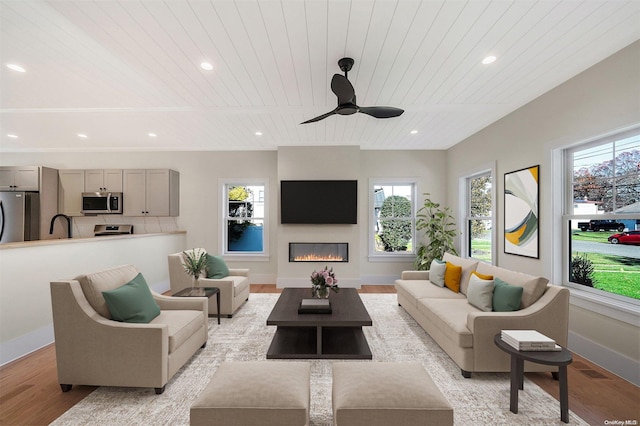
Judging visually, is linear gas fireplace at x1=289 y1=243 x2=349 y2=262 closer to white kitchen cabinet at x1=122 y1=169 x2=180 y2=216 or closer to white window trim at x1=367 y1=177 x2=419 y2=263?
white window trim at x1=367 y1=177 x2=419 y2=263

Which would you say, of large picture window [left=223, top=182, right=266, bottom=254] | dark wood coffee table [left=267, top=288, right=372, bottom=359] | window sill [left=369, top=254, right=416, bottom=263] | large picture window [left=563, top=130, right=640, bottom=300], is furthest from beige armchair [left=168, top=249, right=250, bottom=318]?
large picture window [left=563, top=130, right=640, bottom=300]

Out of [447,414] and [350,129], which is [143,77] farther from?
[447,414]

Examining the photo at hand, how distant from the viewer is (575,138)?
2795 millimetres

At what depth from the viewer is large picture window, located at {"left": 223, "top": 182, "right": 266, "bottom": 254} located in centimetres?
601

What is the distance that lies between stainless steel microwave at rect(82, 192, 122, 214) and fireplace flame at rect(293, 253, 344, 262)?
368 cm

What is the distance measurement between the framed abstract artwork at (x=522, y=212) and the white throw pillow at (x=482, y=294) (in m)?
1.01

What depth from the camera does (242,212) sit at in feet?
19.9

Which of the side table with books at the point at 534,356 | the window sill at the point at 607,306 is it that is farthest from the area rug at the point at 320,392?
the window sill at the point at 607,306

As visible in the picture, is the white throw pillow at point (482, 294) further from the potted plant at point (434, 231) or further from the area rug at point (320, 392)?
the potted plant at point (434, 231)

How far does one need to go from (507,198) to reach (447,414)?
335cm

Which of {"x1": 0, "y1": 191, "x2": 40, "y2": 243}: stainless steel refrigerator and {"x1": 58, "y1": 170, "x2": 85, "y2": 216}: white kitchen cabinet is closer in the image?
{"x1": 0, "y1": 191, "x2": 40, "y2": 243}: stainless steel refrigerator

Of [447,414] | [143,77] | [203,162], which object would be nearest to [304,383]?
[447,414]

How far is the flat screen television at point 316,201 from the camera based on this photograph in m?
5.46

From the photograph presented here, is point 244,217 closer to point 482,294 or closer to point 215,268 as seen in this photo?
point 215,268
